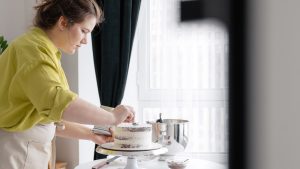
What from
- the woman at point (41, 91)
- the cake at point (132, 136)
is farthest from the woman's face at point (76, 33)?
the cake at point (132, 136)

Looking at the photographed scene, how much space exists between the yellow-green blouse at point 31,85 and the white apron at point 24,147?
0.03m

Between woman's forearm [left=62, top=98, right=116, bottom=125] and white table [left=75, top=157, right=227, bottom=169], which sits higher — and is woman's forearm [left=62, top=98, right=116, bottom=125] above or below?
above

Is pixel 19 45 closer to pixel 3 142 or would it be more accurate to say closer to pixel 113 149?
pixel 3 142

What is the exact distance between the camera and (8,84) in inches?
49.4

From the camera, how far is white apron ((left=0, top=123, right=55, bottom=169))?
1306 millimetres

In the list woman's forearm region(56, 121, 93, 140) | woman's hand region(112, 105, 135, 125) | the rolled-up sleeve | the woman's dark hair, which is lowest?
woman's forearm region(56, 121, 93, 140)

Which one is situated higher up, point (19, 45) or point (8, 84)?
point (19, 45)

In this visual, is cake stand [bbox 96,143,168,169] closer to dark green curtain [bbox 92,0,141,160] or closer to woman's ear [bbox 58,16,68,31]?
woman's ear [bbox 58,16,68,31]

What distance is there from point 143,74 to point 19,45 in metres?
1.47

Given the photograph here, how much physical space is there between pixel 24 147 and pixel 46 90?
323 millimetres

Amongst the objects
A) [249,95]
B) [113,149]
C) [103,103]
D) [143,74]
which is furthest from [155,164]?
[249,95]

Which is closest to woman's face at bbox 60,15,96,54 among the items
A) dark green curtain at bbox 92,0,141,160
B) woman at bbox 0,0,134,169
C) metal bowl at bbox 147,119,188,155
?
woman at bbox 0,0,134,169

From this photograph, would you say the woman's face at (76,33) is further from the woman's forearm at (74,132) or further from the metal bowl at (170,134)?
the metal bowl at (170,134)

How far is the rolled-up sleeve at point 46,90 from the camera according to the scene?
43.3 inches
